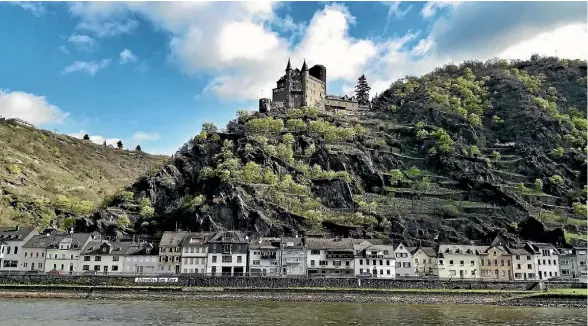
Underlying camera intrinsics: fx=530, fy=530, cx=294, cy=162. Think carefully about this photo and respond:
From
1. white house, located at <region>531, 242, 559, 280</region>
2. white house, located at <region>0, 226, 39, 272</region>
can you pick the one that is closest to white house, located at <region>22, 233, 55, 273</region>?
white house, located at <region>0, 226, 39, 272</region>

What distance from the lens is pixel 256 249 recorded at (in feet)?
284

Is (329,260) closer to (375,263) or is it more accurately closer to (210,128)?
(375,263)

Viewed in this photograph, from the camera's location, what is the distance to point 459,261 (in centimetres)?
8900

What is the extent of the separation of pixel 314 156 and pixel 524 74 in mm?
98639

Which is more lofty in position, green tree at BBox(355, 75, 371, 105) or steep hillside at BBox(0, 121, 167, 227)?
green tree at BBox(355, 75, 371, 105)

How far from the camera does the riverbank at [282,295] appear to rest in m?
66.9

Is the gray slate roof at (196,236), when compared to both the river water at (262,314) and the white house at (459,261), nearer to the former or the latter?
the river water at (262,314)

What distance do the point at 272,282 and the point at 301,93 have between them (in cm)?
8946

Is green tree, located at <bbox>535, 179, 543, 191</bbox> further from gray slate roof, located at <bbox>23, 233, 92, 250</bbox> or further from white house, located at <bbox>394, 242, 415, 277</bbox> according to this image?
gray slate roof, located at <bbox>23, 233, 92, 250</bbox>

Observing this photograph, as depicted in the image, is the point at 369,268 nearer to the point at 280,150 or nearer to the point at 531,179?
the point at 280,150

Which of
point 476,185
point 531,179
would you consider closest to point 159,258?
point 476,185

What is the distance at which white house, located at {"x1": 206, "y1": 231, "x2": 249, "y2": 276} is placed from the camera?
85500 millimetres

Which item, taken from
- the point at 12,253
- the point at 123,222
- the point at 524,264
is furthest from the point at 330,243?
the point at 12,253

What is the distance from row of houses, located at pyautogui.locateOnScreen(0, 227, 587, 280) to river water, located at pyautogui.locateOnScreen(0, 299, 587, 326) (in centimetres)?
2195
